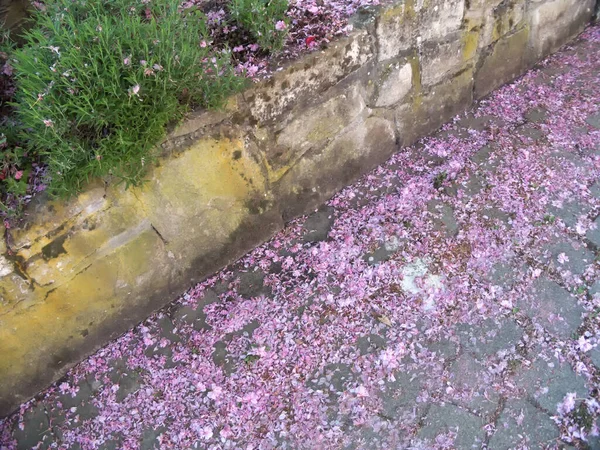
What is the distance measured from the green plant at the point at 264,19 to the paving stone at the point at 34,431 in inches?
70.7

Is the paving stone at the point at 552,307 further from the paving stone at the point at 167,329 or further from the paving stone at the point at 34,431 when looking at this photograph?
the paving stone at the point at 34,431

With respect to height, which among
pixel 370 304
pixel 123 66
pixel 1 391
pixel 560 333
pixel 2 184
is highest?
pixel 123 66

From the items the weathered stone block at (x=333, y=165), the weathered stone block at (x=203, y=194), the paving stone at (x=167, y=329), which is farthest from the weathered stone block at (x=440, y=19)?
the paving stone at (x=167, y=329)

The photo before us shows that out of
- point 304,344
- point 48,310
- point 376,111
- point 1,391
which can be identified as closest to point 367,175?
point 376,111

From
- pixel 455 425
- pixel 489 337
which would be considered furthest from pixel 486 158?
pixel 455 425

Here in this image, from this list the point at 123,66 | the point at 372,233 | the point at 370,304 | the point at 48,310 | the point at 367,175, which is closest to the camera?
the point at 123,66

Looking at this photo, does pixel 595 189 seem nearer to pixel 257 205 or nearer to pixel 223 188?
pixel 257 205

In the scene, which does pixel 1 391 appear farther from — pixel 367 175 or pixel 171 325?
pixel 367 175

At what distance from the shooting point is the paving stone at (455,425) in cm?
172

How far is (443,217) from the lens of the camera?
2.48 m

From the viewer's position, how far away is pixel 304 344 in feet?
6.77

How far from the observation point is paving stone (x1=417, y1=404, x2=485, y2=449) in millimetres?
1719

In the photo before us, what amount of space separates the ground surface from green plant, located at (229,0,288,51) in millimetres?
891

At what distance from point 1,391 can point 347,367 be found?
1397 mm
